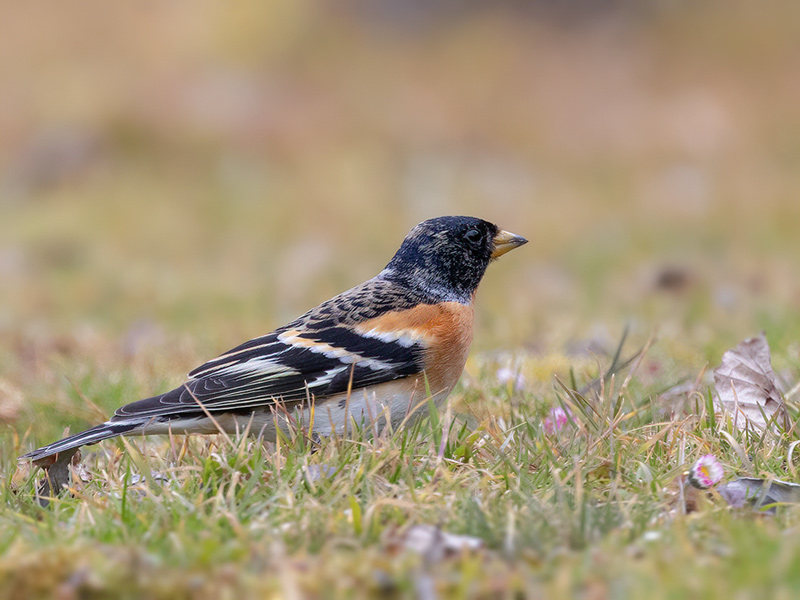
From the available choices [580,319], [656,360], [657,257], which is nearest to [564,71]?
[657,257]

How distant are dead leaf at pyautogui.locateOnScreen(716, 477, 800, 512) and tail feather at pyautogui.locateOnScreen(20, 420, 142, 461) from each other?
7.21 ft

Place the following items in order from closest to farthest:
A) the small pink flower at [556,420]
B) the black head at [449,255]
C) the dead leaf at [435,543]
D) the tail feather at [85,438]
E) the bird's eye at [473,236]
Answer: the dead leaf at [435,543]
the tail feather at [85,438]
the small pink flower at [556,420]
the black head at [449,255]
the bird's eye at [473,236]

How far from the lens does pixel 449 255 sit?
5129 millimetres

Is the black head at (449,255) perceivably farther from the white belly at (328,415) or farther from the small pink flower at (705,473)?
the small pink flower at (705,473)

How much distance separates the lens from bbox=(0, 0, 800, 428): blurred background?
1020 centimetres

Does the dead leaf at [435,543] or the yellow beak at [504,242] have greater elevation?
the yellow beak at [504,242]

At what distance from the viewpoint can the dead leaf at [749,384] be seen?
415 centimetres

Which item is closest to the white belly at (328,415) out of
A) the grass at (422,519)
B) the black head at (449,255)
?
the grass at (422,519)

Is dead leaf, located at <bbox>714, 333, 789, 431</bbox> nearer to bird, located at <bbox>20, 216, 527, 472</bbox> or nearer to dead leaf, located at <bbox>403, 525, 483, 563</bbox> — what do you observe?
bird, located at <bbox>20, 216, 527, 472</bbox>

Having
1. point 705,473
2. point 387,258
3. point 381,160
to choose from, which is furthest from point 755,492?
point 381,160

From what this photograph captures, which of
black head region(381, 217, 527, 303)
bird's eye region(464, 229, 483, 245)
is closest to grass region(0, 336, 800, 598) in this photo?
black head region(381, 217, 527, 303)

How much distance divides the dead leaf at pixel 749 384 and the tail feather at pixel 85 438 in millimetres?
2331

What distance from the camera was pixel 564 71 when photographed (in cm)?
1761

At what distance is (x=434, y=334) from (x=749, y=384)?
4.33ft
